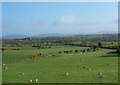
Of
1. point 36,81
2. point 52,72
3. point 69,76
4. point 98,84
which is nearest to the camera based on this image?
point 98,84

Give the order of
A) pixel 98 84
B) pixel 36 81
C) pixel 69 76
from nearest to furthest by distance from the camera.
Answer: pixel 98 84 < pixel 36 81 < pixel 69 76

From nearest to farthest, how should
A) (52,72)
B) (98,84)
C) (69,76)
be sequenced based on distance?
(98,84)
(69,76)
(52,72)

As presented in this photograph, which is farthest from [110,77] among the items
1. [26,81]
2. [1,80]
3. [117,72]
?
[1,80]

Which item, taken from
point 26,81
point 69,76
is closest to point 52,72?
point 69,76

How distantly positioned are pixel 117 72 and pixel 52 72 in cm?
476

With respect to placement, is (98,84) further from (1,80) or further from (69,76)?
(1,80)

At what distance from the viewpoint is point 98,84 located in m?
18.2

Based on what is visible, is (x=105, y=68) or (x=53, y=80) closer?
(x=53, y=80)

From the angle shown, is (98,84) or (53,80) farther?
(53,80)

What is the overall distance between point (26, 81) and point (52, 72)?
3.78 m

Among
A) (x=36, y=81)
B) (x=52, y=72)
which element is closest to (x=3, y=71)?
(x=52, y=72)

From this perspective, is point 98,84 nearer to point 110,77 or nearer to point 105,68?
point 110,77

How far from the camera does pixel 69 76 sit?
21125 millimetres

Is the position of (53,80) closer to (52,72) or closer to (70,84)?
(70,84)
